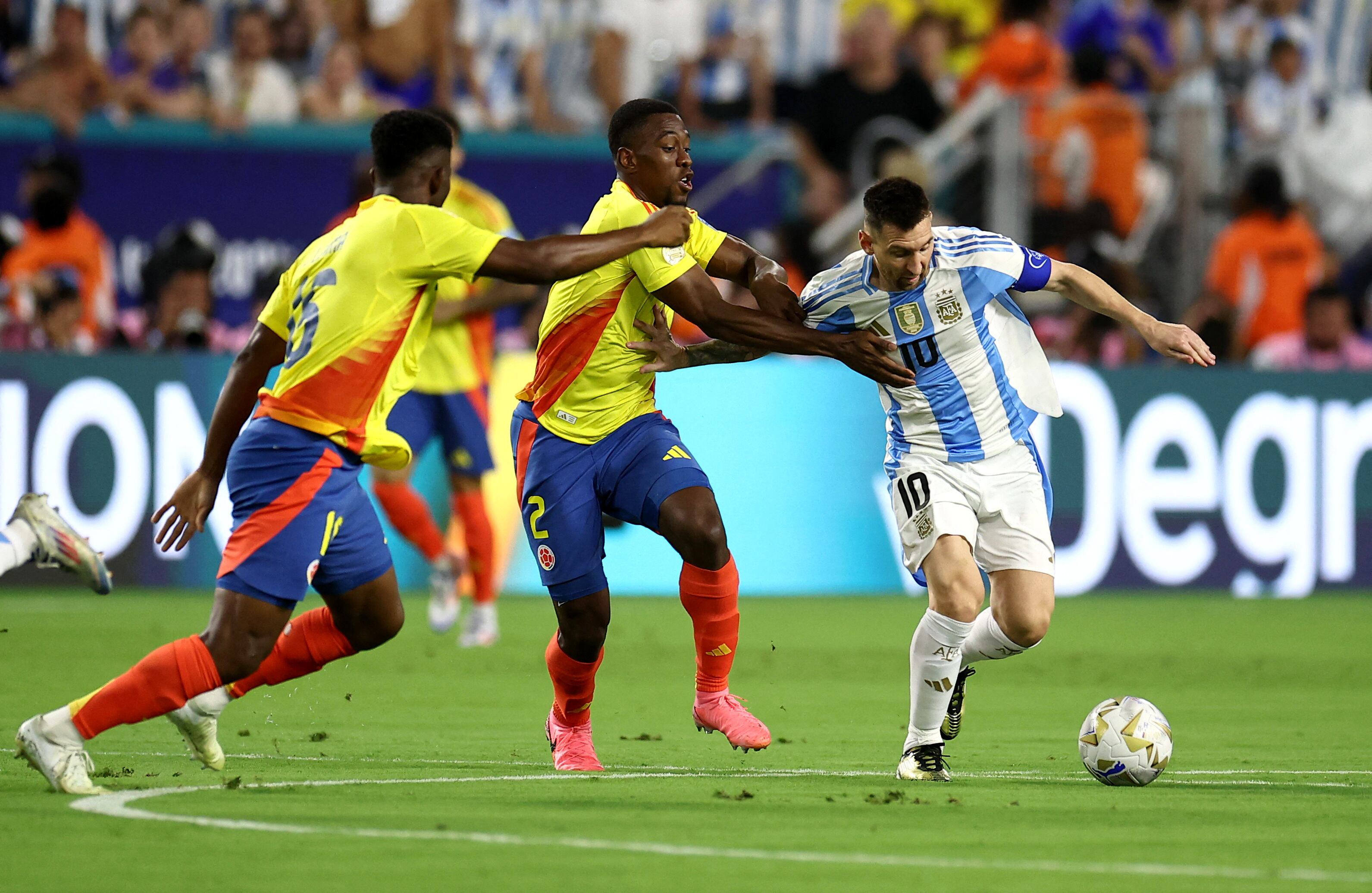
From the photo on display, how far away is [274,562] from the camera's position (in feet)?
19.0

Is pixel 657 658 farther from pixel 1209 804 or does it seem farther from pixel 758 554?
pixel 1209 804

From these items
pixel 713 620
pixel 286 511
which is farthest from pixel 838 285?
pixel 286 511

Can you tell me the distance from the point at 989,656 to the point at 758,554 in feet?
21.9

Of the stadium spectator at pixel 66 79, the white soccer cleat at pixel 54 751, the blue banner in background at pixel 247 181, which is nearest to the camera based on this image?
the white soccer cleat at pixel 54 751

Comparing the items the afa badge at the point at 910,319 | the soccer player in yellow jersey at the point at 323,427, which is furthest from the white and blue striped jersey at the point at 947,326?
the soccer player in yellow jersey at the point at 323,427

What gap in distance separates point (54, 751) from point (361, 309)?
5.23 feet

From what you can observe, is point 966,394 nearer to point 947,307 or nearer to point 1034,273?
point 947,307

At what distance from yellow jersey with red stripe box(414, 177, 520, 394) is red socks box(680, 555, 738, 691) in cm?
443

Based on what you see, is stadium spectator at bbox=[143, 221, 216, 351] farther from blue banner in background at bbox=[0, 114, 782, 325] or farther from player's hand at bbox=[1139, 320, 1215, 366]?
player's hand at bbox=[1139, 320, 1215, 366]

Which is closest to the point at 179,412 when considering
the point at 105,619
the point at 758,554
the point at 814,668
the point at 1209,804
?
the point at 105,619

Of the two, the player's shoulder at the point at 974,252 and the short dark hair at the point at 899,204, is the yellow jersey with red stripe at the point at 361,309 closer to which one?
the short dark hair at the point at 899,204

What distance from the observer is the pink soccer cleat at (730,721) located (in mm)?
6641

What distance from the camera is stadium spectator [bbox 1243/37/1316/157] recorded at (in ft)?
59.4

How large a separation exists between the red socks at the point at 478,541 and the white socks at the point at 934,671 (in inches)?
189
